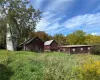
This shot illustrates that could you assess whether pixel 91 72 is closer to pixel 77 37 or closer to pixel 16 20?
pixel 16 20

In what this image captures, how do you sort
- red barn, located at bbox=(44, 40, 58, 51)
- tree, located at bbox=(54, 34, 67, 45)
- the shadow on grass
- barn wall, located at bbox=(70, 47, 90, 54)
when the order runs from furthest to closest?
tree, located at bbox=(54, 34, 67, 45), red barn, located at bbox=(44, 40, 58, 51), barn wall, located at bbox=(70, 47, 90, 54), the shadow on grass

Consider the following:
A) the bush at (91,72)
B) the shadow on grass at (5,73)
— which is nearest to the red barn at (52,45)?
the shadow on grass at (5,73)

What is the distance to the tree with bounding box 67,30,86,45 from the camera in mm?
75188

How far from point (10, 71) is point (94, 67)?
29.0 feet

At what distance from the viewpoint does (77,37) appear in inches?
2965

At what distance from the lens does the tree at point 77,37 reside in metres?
75.2

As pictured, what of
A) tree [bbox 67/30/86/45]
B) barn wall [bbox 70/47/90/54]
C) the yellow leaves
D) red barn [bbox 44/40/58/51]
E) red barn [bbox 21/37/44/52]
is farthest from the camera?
tree [bbox 67/30/86/45]

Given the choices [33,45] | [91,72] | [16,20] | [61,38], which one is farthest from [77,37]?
[91,72]

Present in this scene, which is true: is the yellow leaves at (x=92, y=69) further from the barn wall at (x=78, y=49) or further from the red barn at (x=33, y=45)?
the barn wall at (x=78, y=49)

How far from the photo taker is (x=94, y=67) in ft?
24.6

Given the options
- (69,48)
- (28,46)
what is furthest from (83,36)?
(28,46)

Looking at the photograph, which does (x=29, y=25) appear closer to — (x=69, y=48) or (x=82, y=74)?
(x=69, y=48)

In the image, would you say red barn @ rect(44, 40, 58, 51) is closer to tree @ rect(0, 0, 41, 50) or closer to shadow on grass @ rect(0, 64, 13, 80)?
tree @ rect(0, 0, 41, 50)

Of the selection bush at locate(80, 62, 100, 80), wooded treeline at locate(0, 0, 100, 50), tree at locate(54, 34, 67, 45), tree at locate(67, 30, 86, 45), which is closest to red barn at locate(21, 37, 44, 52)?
wooded treeline at locate(0, 0, 100, 50)
